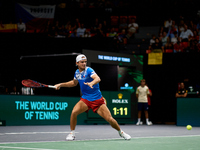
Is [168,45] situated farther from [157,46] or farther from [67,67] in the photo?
[67,67]

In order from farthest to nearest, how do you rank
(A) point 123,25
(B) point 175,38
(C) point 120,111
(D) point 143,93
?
1. (A) point 123,25
2. (B) point 175,38
3. (D) point 143,93
4. (C) point 120,111

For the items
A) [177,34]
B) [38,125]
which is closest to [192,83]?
[177,34]

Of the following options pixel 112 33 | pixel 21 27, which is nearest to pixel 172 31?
pixel 112 33

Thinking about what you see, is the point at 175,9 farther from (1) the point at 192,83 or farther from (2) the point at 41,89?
(2) the point at 41,89

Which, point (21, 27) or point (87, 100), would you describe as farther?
point (21, 27)

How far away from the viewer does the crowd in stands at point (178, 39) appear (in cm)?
1808

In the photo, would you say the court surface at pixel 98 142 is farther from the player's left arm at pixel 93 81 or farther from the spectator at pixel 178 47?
the spectator at pixel 178 47

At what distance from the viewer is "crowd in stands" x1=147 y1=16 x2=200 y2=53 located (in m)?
18.1

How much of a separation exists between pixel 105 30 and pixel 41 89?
5123 millimetres

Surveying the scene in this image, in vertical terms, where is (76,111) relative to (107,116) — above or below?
above

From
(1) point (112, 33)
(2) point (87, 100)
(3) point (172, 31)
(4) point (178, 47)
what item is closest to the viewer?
(2) point (87, 100)

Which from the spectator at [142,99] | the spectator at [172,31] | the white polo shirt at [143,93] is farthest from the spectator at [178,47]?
the white polo shirt at [143,93]

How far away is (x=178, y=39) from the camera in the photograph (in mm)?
18828

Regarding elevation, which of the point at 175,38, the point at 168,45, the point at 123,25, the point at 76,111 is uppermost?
the point at 123,25
